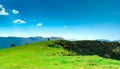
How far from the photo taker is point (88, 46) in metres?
140

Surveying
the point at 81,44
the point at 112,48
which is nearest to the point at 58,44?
the point at 81,44

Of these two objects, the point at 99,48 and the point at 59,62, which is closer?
the point at 59,62

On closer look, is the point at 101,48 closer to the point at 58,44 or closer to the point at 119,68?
the point at 58,44

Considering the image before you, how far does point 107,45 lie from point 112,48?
3802 millimetres

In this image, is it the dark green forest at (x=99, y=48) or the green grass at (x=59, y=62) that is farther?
the dark green forest at (x=99, y=48)

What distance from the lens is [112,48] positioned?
502 ft

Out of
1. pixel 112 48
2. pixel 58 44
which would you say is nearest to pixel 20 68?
pixel 58 44

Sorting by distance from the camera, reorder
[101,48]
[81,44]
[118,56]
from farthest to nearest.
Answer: [118,56] < [101,48] < [81,44]

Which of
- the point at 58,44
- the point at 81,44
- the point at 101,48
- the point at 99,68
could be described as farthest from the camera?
the point at 101,48

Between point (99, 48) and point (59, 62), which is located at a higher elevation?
point (99, 48)

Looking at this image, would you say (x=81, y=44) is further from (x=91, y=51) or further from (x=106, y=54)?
(x=106, y=54)

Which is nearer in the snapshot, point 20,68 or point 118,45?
point 20,68

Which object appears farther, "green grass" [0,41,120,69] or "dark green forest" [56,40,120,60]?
"dark green forest" [56,40,120,60]

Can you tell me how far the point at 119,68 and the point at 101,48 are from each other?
11204 centimetres
